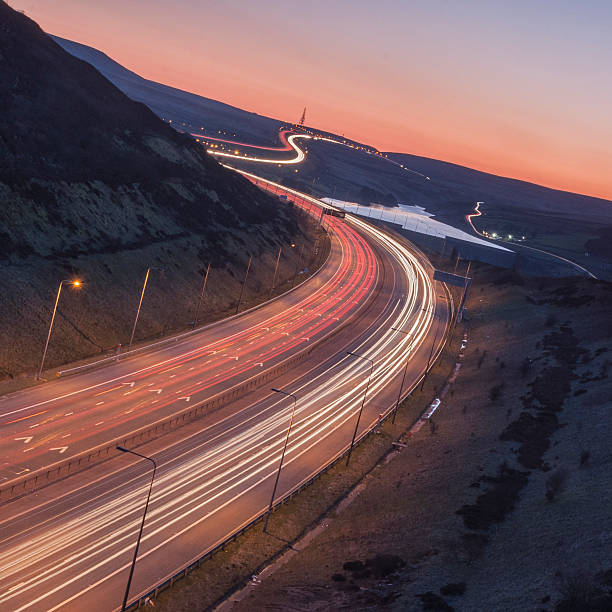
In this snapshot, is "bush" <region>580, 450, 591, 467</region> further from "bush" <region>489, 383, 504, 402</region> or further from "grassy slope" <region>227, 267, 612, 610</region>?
"bush" <region>489, 383, 504, 402</region>

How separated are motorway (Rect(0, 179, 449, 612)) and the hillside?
7.84 metres

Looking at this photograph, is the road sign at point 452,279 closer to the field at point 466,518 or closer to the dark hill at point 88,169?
the dark hill at point 88,169

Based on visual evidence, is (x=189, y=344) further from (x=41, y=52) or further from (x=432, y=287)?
(x=41, y=52)

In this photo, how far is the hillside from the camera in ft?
232

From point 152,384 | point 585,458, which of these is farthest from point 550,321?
point 152,384

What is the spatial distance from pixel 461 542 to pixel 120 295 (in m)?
53.1

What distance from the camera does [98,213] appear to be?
305 feet

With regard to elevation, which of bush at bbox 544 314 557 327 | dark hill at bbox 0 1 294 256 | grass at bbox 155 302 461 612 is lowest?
grass at bbox 155 302 461 612

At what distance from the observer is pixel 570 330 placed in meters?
99.2

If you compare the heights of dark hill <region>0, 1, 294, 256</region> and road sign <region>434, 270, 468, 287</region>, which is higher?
dark hill <region>0, 1, 294, 256</region>

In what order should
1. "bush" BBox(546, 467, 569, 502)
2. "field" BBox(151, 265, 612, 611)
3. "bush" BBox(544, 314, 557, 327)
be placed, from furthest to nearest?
"bush" BBox(544, 314, 557, 327)
"bush" BBox(546, 467, 569, 502)
"field" BBox(151, 265, 612, 611)

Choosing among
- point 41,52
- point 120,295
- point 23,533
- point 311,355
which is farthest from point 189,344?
point 41,52

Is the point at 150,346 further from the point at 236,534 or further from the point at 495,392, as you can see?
the point at 495,392

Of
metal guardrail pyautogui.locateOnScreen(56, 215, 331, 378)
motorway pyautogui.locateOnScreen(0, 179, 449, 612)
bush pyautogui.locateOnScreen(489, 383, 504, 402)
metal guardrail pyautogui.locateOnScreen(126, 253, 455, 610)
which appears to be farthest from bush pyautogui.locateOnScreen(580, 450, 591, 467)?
metal guardrail pyautogui.locateOnScreen(56, 215, 331, 378)
